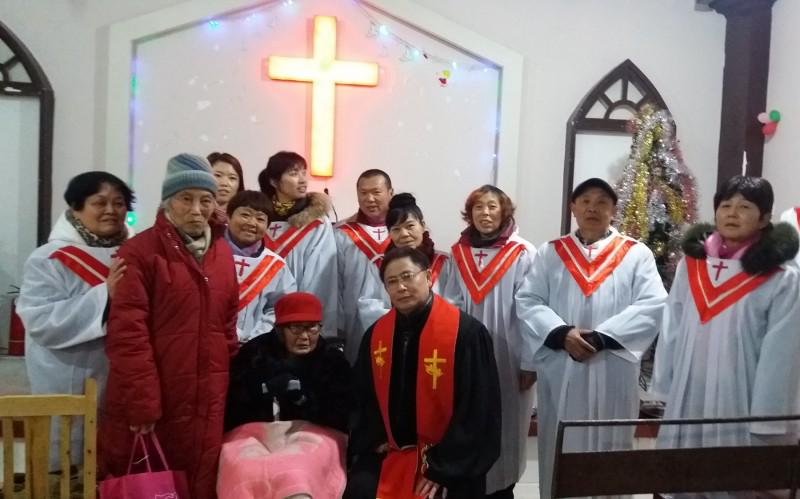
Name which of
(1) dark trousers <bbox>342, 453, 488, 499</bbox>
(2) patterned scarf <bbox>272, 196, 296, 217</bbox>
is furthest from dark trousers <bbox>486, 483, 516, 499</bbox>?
(2) patterned scarf <bbox>272, 196, 296, 217</bbox>

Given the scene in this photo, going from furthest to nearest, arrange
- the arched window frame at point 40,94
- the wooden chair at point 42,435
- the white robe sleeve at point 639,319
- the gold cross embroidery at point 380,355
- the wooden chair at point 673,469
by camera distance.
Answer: the arched window frame at point 40,94, the white robe sleeve at point 639,319, the gold cross embroidery at point 380,355, the wooden chair at point 42,435, the wooden chair at point 673,469

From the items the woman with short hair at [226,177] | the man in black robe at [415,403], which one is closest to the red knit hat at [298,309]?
the man in black robe at [415,403]

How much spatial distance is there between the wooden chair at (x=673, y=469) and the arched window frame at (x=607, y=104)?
3309 millimetres

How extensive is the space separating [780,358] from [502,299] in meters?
1.30

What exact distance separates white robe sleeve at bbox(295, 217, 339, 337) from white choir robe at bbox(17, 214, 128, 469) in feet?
3.52

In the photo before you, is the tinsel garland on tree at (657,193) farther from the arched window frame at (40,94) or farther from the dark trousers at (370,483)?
the arched window frame at (40,94)

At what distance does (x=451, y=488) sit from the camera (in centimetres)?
273

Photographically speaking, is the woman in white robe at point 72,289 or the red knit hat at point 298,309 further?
the red knit hat at point 298,309

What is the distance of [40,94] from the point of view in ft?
15.6

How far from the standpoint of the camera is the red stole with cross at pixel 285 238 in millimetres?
3691

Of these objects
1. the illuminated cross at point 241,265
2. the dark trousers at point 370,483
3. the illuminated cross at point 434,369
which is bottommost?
the dark trousers at point 370,483

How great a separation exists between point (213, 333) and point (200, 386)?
22 cm

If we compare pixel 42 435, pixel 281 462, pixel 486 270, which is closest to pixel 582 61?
pixel 486 270

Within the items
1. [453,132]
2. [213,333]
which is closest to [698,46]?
[453,132]
